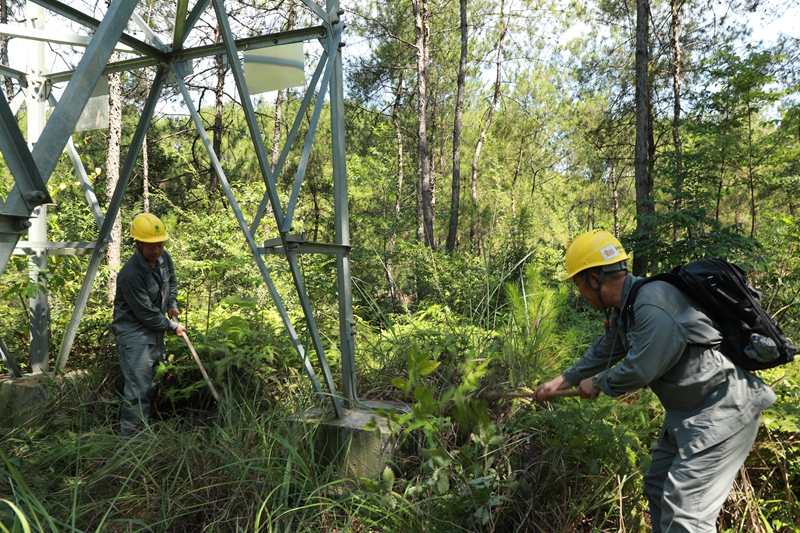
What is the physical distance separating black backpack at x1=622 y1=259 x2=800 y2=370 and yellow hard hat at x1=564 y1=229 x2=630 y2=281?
0.99 feet

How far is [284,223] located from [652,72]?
49.2 feet

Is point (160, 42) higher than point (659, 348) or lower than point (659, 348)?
higher

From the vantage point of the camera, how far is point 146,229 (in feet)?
14.8

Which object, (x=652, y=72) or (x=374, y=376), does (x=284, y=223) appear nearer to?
(x=374, y=376)

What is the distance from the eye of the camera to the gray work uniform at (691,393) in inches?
93.7

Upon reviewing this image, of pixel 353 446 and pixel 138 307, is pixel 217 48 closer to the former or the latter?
pixel 138 307

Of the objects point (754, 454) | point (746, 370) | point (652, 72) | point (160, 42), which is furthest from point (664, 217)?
point (652, 72)

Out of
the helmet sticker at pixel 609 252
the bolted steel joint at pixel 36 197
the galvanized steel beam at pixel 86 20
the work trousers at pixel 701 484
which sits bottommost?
the work trousers at pixel 701 484

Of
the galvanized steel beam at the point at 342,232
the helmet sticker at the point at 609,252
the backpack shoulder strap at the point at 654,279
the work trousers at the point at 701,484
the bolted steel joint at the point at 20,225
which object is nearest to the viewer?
the bolted steel joint at the point at 20,225

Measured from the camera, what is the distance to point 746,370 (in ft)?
8.34

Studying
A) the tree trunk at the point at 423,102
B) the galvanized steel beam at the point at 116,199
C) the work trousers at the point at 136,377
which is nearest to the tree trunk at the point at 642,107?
the tree trunk at the point at 423,102

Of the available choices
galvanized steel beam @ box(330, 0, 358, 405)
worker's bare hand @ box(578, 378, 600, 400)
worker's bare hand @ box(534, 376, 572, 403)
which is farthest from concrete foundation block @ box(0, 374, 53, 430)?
worker's bare hand @ box(578, 378, 600, 400)

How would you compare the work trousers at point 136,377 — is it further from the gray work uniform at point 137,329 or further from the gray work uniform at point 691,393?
the gray work uniform at point 691,393

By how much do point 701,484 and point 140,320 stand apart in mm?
4327
